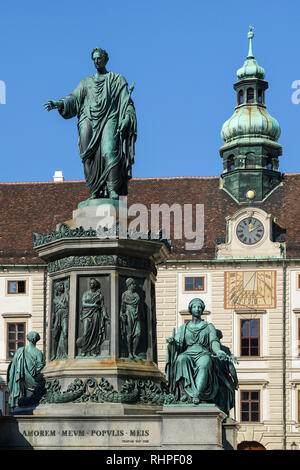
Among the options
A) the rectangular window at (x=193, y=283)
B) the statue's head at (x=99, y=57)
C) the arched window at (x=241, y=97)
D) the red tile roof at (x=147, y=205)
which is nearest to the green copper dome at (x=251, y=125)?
the arched window at (x=241, y=97)

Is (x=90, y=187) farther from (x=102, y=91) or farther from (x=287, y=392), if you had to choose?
(x=287, y=392)

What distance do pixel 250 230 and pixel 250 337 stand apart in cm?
483

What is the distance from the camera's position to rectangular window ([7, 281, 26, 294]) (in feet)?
184

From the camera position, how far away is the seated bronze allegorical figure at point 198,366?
1645 centimetres

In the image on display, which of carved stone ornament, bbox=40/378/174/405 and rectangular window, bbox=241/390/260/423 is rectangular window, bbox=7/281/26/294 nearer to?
rectangular window, bbox=241/390/260/423

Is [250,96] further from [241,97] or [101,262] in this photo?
[101,262]

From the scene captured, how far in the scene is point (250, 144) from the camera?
6006 cm

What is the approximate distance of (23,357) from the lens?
1811 centimetres

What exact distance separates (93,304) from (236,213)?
3835cm

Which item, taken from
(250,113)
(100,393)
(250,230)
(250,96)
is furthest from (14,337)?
(100,393)

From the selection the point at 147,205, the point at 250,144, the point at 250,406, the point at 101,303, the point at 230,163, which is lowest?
the point at 250,406

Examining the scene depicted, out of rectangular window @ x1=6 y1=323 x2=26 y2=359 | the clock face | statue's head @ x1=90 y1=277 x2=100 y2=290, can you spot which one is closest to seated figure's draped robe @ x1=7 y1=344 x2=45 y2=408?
statue's head @ x1=90 y1=277 x2=100 y2=290

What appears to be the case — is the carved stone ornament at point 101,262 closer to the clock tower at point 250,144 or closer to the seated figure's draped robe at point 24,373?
the seated figure's draped robe at point 24,373
